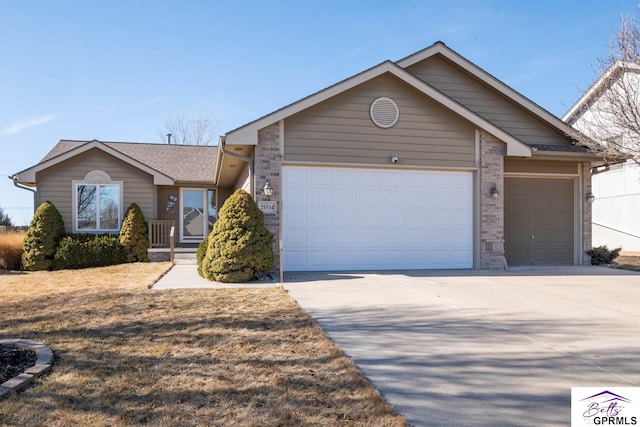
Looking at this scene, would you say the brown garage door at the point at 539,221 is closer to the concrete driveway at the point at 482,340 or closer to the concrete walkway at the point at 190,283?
the concrete driveway at the point at 482,340

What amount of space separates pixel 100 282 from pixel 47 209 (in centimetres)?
539

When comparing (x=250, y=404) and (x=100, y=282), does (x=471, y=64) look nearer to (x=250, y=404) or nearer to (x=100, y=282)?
(x=100, y=282)

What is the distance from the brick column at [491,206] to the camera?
453 inches

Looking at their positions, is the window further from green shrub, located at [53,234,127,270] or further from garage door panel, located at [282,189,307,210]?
garage door panel, located at [282,189,307,210]

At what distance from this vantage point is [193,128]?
119ft

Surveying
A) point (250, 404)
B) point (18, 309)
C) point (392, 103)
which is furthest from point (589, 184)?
point (18, 309)

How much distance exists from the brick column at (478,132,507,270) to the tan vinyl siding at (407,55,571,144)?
2445 mm

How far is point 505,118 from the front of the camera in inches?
536

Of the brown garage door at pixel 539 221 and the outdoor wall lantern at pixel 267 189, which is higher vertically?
the outdoor wall lantern at pixel 267 189

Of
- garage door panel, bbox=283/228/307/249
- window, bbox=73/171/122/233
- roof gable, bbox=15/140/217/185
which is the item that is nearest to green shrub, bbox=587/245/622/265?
garage door panel, bbox=283/228/307/249

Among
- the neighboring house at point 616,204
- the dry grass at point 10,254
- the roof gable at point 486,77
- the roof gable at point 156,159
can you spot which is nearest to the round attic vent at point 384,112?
the roof gable at point 486,77

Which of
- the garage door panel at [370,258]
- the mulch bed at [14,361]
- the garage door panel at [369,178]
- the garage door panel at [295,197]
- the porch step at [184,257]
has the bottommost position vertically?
the porch step at [184,257]

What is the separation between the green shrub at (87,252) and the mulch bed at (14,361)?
30.7 feet

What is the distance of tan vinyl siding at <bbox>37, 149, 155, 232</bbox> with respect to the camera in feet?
46.9
